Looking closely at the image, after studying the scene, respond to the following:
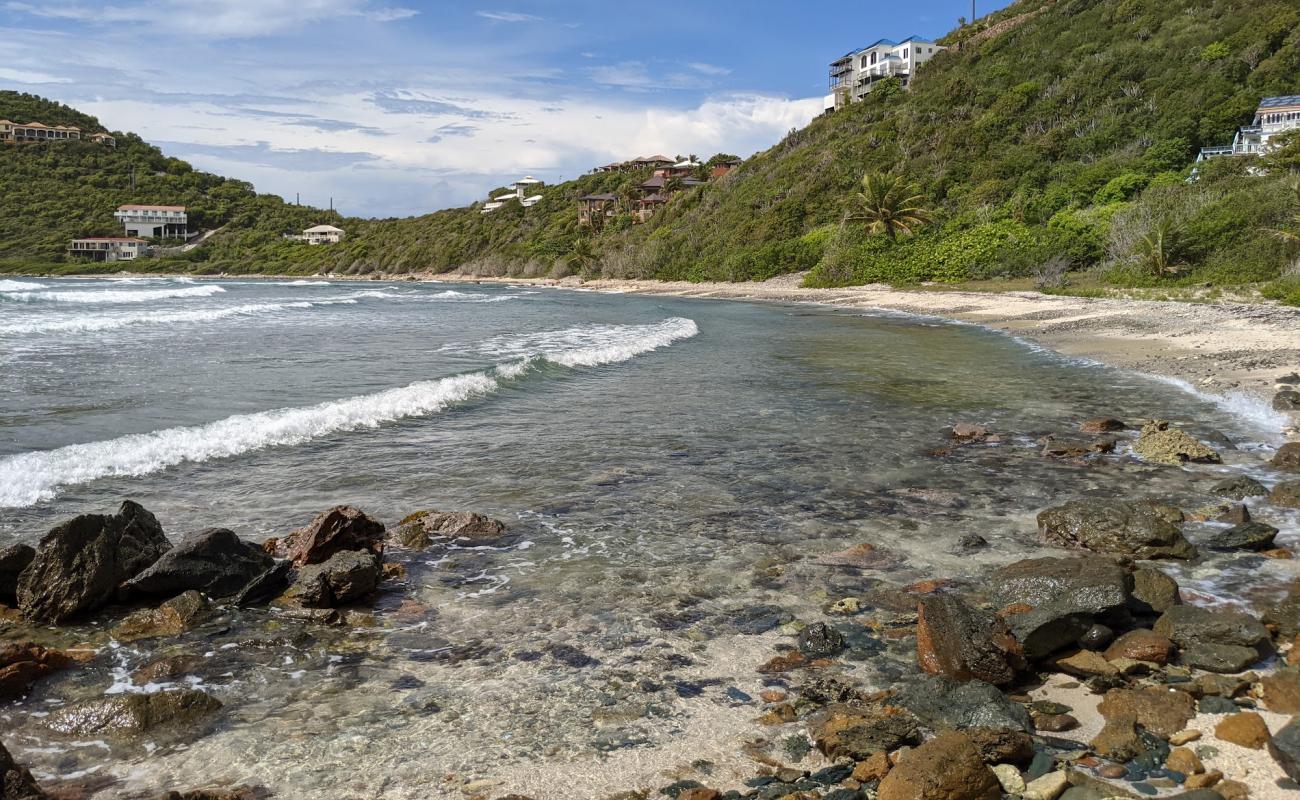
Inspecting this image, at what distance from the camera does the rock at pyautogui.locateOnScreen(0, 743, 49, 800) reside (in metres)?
3.44

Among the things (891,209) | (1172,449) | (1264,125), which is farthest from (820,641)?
(1264,125)

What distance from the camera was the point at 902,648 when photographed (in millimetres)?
5246

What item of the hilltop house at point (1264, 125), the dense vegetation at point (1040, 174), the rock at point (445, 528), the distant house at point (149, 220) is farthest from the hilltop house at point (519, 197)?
the rock at point (445, 528)

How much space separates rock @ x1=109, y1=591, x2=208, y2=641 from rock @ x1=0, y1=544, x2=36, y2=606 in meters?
0.99

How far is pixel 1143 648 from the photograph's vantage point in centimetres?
493

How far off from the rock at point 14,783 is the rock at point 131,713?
32.9 inches

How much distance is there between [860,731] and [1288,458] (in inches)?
333

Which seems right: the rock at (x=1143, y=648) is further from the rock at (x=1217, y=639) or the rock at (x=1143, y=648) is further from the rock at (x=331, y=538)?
the rock at (x=331, y=538)

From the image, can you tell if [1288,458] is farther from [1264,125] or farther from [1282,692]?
[1264,125]

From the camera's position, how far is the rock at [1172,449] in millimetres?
9969

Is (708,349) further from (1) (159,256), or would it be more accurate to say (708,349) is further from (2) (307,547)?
(1) (159,256)

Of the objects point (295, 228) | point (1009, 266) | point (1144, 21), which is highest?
point (1144, 21)

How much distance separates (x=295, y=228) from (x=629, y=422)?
15938 centimetres

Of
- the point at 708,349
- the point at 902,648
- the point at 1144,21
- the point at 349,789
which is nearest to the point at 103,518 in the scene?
the point at 349,789
